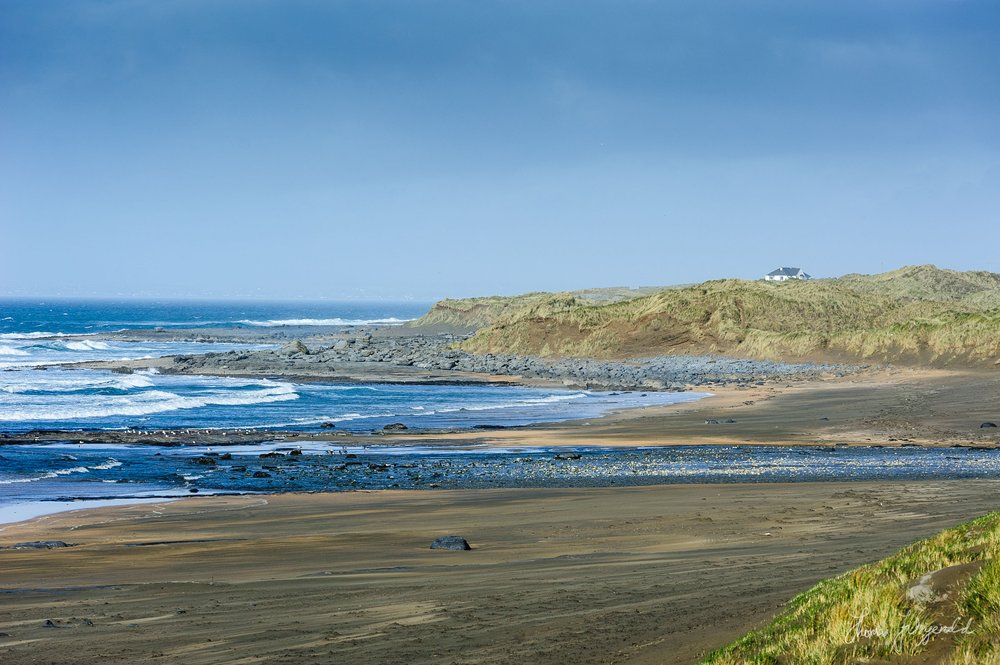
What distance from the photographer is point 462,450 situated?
29.6 meters

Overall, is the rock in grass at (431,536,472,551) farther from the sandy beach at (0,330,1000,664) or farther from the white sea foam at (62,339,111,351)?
the white sea foam at (62,339,111,351)

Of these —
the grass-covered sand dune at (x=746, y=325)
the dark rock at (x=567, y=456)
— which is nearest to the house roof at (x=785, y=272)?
the grass-covered sand dune at (x=746, y=325)

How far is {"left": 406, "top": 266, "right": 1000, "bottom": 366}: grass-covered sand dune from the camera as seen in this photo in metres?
62.0

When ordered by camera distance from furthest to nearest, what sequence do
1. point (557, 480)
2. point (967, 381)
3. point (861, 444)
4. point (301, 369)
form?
point (301, 369), point (967, 381), point (861, 444), point (557, 480)

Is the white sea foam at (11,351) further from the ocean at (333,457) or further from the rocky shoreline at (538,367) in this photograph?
the ocean at (333,457)

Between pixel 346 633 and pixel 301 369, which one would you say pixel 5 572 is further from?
pixel 301 369

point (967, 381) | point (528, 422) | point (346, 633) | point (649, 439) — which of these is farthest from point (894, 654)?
point (967, 381)

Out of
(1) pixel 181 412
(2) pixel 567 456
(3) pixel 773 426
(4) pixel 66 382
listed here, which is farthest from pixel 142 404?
(3) pixel 773 426

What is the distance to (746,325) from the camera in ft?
248

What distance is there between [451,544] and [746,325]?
2547 inches

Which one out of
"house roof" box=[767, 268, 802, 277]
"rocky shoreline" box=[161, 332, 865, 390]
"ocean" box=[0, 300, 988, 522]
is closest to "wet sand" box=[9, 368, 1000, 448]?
"ocean" box=[0, 300, 988, 522]

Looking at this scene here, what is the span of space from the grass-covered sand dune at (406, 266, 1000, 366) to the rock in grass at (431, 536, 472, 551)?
5038cm

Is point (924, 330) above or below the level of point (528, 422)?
above

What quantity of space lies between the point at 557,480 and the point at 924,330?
44.9 meters
